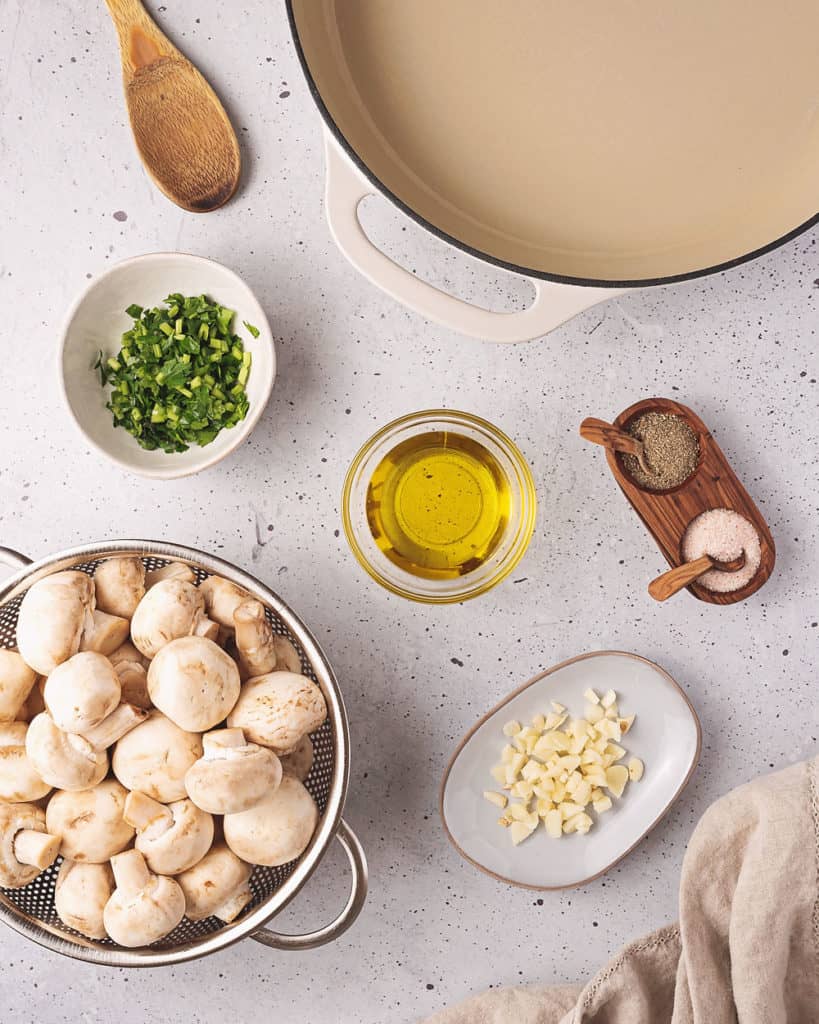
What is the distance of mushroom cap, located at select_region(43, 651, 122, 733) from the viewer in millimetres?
636

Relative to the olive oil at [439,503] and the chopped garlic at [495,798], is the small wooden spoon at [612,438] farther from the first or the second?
the chopped garlic at [495,798]

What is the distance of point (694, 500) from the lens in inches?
32.0

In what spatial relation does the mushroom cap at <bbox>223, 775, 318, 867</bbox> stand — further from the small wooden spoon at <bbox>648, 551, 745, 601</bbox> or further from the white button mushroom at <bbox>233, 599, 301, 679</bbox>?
the small wooden spoon at <bbox>648, 551, 745, 601</bbox>

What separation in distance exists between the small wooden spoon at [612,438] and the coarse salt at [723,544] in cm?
7

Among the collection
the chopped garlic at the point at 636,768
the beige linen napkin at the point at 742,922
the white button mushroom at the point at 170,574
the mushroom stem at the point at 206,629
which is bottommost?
the beige linen napkin at the point at 742,922

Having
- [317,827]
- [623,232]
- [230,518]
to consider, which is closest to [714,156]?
[623,232]

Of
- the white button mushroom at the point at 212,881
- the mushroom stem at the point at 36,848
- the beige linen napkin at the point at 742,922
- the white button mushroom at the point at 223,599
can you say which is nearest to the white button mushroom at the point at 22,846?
the mushroom stem at the point at 36,848

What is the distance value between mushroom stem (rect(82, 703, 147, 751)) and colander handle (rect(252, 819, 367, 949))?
0.19 m

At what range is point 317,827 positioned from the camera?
28.5 inches

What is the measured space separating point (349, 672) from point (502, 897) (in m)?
0.26

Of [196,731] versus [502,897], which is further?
[502,897]

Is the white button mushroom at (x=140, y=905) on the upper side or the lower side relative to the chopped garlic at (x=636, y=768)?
upper

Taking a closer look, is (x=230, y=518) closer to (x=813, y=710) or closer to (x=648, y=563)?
(x=648, y=563)

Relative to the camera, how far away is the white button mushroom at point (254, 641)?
2.26 feet
